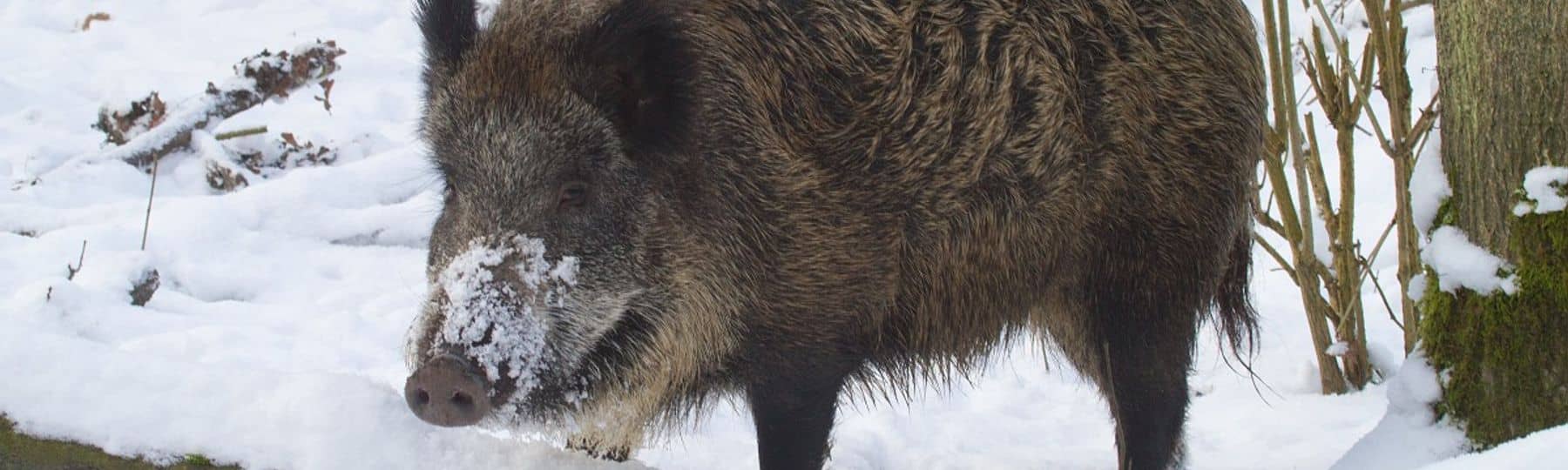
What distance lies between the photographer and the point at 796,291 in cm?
335

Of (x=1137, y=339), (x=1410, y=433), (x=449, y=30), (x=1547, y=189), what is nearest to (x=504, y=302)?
(x=449, y=30)

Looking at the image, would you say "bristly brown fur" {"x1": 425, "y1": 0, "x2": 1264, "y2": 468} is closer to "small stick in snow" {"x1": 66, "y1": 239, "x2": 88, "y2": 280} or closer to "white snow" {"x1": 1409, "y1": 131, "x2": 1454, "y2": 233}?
"white snow" {"x1": 1409, "y1": 131, "x2": 1454, "y2": 233}

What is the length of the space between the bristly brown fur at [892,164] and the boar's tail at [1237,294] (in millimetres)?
237

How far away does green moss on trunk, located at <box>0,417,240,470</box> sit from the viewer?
282 cm

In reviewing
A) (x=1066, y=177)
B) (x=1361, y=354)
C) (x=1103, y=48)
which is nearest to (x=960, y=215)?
(x=1066, y=177)

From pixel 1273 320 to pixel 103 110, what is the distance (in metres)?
5.32

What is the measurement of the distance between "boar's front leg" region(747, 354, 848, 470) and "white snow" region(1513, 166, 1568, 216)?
4.80 feet

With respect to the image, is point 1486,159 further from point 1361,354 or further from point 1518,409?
point 1361,354

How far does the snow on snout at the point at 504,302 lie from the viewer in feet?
9.37

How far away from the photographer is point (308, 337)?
5.27m

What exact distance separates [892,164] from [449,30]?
1.02 meters

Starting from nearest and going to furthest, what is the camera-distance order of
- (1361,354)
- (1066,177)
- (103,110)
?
(1066,177), (1361,354), (103,110)

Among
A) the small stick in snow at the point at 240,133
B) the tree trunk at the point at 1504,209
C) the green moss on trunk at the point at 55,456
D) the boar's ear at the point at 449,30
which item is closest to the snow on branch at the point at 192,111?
the small stick in snow at the point at 240,133

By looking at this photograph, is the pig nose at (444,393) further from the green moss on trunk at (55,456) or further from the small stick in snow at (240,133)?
the small stick in snow at (240,133)
